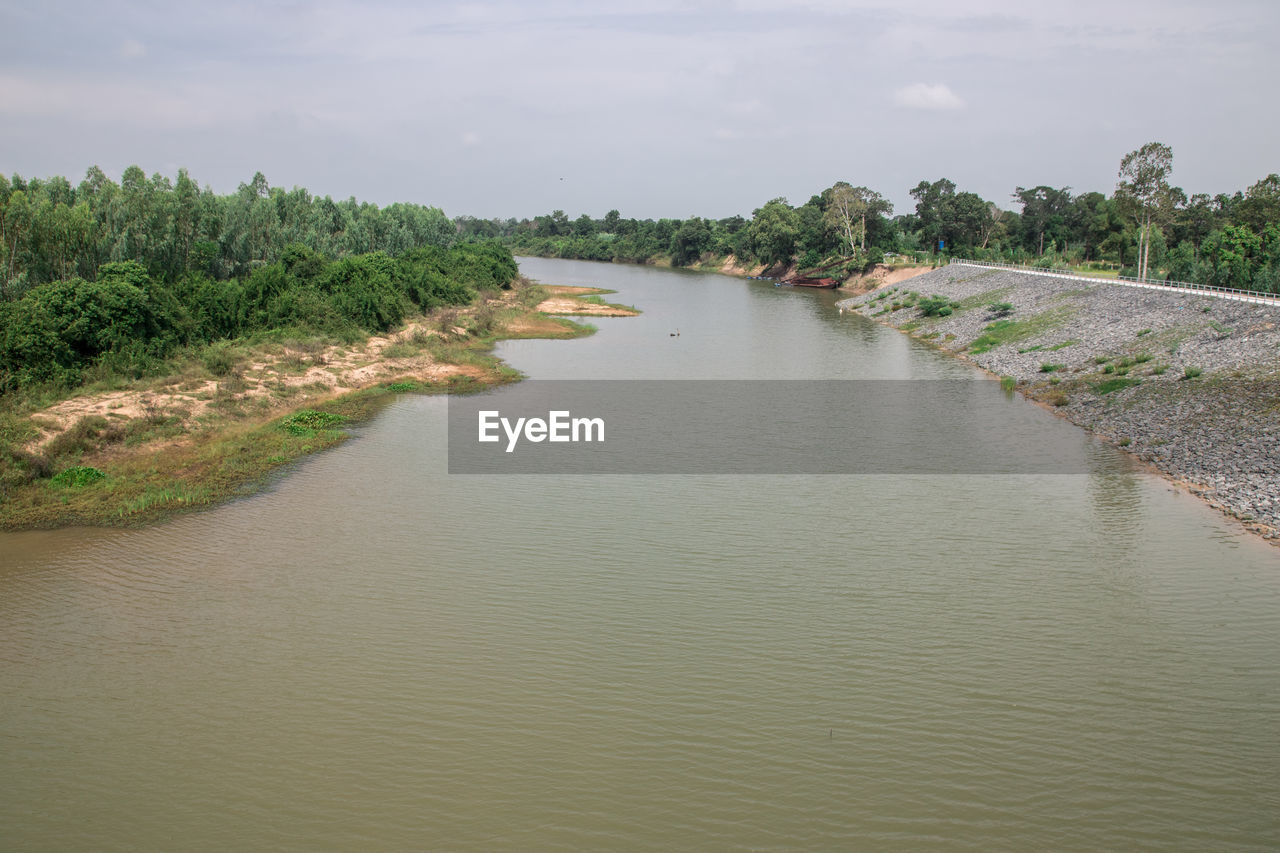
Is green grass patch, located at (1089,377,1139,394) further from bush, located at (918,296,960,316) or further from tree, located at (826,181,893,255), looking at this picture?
tree, located at (826,181,893,255)

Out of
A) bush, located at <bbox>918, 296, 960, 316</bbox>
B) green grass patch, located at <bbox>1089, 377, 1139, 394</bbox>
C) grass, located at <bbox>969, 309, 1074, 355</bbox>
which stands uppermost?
bush, located at <bbox>918, 296, 960, 316</bbox>

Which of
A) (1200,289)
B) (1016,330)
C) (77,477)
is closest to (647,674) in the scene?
(77,477)

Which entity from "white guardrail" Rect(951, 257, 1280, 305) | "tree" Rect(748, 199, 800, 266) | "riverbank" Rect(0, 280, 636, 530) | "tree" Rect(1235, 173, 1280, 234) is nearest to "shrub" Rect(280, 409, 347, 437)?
"riverbank" Rect(0, 280, 636, 530)

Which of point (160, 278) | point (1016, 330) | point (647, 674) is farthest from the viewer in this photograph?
point (1016, 330)

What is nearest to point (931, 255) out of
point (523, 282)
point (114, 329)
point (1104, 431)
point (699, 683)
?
point (523, 282)

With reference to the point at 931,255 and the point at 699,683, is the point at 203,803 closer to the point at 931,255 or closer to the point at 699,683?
the point at 699,683

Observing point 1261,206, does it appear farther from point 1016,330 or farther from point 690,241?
point 690,241
